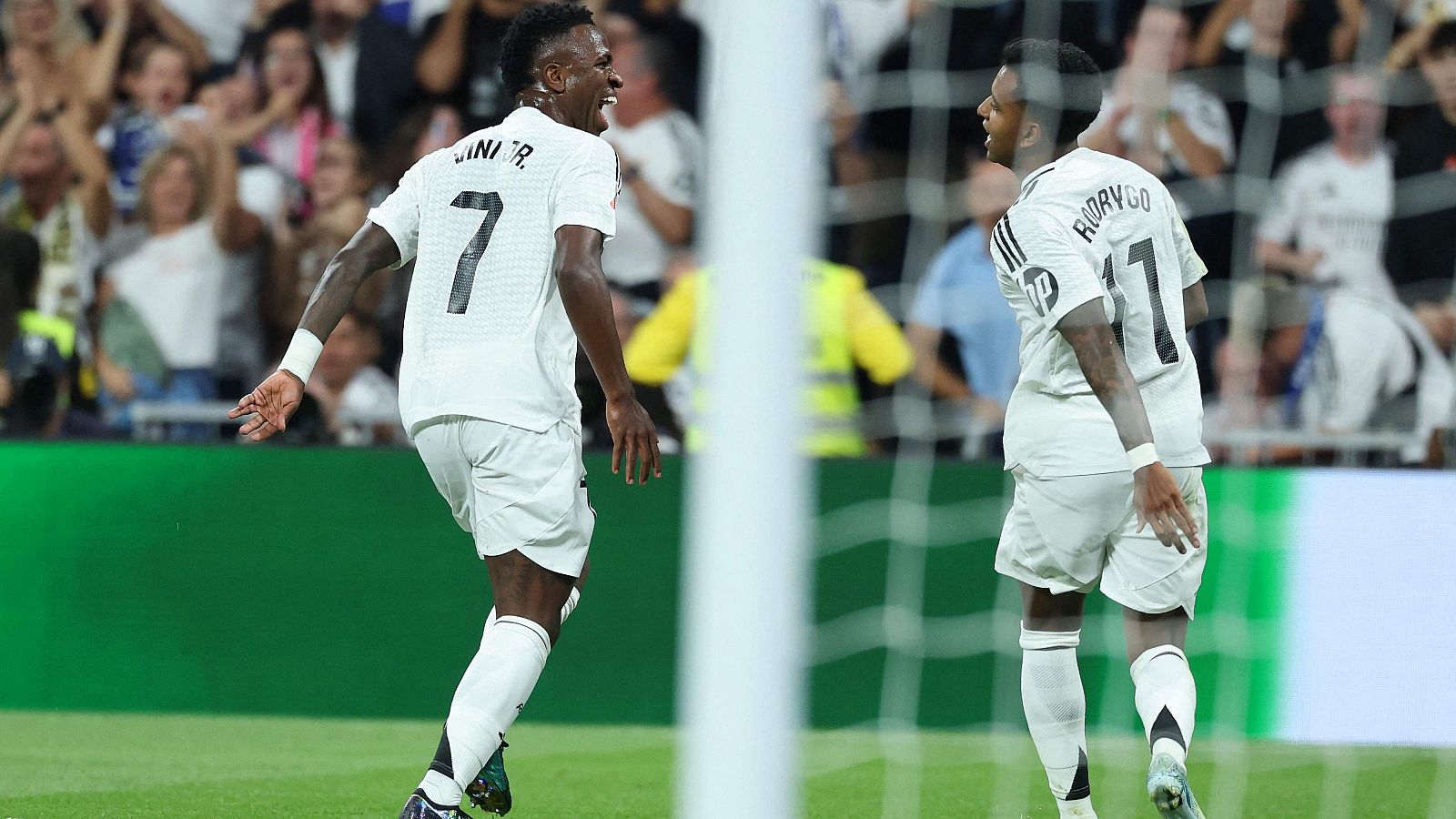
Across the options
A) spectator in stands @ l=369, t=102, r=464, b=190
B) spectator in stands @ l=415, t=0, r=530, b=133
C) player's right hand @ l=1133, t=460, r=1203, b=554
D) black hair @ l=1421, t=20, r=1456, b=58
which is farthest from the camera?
spectator in stands @ l=415, t=0, r=530, b=133

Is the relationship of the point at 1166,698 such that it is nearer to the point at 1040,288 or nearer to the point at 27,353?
the point at 1040,288

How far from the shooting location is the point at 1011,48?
4.23m

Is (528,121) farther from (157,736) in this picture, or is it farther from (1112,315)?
(157,736)

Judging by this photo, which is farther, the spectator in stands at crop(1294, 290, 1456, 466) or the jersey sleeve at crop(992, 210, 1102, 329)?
the spectator in stands at crop(1294, 290, 1456, 466)

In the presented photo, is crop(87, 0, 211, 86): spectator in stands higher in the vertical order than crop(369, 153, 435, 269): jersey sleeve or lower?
higher

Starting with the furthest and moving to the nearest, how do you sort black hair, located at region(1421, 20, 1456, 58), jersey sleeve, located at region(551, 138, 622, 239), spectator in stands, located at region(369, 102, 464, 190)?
spectator in stands, located at region(369, 102, 464, 190) → black hair, located at region(1421, 20, 1456, 58) → jersey sleeve, located at region(551, 138, 622, 239)

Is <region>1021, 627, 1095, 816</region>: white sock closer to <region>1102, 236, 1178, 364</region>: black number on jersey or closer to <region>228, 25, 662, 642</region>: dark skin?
<region>1102, 236, 1178, 364</region>: black number on jersey

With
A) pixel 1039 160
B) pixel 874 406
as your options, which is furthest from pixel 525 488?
pixel 874 406

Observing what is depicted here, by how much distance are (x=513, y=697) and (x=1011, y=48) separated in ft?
6.10

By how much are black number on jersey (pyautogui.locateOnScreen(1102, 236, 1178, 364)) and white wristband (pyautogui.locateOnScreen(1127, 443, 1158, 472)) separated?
1.43 ft

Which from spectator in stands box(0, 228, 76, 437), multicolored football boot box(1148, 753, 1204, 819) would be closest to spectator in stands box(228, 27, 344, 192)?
spectator in stands box(0, 228, 76, 437)

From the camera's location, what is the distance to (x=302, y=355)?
4090mm

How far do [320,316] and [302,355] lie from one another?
100mm

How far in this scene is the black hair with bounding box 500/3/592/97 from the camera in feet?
13.8
